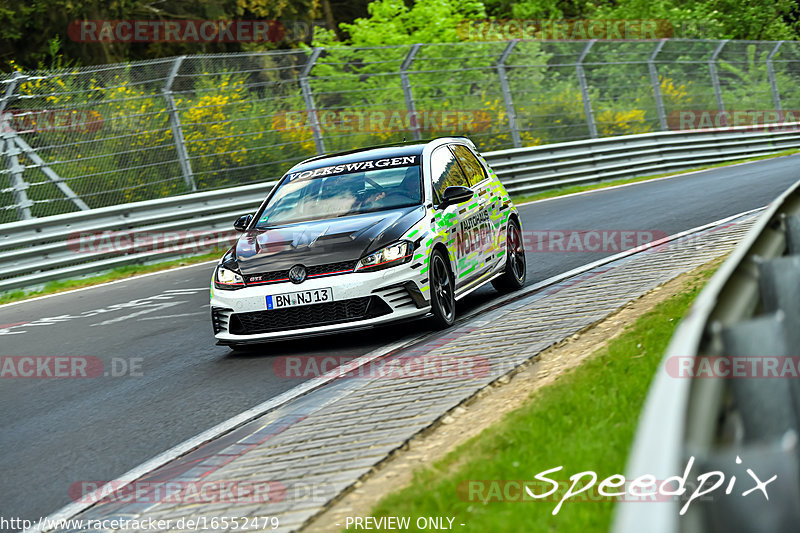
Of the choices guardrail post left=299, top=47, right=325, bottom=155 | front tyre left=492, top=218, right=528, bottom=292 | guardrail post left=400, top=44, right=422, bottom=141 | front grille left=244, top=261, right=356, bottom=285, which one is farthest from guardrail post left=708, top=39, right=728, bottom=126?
front grille left=244, top=261, right=356, bottom=285

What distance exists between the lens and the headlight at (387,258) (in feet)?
29.1

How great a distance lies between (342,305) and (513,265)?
307 cm

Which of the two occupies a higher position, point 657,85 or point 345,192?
point 345,192

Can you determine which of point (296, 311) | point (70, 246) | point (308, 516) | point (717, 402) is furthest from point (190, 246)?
point (717, 402)

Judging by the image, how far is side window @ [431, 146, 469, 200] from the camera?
33.5 feet

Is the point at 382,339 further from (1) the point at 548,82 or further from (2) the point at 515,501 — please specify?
(1) the point at 548,82

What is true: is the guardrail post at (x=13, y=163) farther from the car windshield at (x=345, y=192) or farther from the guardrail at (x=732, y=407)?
the guardrail at (x=732, y=407)

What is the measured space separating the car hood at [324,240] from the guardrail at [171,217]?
7598 mm

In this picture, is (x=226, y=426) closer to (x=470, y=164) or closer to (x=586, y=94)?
(x=470, y=164)

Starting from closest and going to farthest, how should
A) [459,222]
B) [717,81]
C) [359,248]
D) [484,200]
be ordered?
[359,248] < [459,222] < [484,200] < [717,81]

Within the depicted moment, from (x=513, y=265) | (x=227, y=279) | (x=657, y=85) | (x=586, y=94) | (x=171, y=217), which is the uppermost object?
(x=227, y=279)

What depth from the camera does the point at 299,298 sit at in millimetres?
8828

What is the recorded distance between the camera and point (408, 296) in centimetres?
890

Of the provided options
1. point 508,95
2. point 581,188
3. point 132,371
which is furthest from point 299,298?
point 508,95
